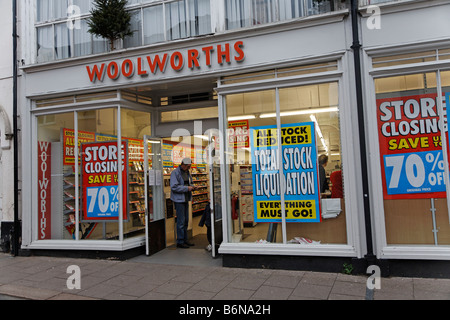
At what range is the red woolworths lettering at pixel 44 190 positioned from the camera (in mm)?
7961

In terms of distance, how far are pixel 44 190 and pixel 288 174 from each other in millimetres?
5604

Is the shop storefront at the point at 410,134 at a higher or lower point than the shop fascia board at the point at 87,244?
higher

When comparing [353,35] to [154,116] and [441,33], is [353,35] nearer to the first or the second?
[441,33]

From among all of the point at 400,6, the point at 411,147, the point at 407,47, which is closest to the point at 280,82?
the point at 407,47

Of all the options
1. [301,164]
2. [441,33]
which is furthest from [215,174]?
[441,33]

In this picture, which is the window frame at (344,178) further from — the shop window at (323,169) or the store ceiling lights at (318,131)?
the store ceiling lights at (318,131)

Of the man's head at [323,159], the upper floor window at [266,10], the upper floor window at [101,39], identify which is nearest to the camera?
the man's head at [323,159]

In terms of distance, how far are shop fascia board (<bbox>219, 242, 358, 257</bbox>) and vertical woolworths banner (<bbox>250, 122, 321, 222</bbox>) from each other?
459mm

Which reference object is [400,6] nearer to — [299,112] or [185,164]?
[299,112]

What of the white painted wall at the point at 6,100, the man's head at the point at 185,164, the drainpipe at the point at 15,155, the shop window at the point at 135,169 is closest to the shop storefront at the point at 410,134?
the man's head at the point at 185,164

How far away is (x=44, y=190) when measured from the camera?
316 inches

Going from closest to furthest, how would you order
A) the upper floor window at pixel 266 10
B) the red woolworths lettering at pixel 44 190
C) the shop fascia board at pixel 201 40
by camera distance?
the shop fascia board at pixel 201 40 → the upper floor window at pixel 266 10 → the red woolworths lettering at pixel 44 190

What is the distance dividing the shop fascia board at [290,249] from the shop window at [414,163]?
772 mm

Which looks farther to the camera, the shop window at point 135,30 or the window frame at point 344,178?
the shop window at point 135,30
